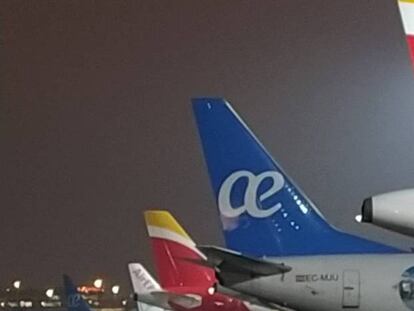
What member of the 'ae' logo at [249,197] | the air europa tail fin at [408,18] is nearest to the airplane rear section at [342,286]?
the 'ae' logo at [249,197]

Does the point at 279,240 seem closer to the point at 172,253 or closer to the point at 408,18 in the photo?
the point at 408,18

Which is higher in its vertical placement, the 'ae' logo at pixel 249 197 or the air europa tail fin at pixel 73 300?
the 'ae' logo at pixel 249 197

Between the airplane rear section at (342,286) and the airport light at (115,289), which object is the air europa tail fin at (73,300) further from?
the airport light at (115,289)

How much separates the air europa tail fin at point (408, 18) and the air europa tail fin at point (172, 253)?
1595 cm

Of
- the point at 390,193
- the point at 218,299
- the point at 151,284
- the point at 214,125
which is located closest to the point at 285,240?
the point at 214,125

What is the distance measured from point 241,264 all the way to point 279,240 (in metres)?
1.23

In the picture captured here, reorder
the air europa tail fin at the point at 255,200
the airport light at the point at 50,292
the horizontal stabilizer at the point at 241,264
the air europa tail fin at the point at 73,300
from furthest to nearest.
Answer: the airport light at the point at 50,292 → the air europa tail fin at the point at 73,300 → the air europa tail fin at the point at 255,200 → the horizontal stabilizer at the point at 241,264

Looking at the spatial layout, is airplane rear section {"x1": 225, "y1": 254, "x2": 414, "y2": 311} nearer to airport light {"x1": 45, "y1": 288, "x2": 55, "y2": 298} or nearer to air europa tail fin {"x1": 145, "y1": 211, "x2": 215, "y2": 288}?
air europa tail fin {"x1": 145, "y1": 211, "x2": 215, "y2": 288}

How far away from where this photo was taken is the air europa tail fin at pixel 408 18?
42.4ft

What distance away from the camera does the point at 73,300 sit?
28109 mm

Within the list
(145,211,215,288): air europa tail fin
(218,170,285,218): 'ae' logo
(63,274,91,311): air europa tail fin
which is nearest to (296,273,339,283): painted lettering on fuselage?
(218,170,285,218): 'ae' logo

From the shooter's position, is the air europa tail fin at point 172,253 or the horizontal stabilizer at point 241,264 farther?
the air europa tail fin at point 172,253

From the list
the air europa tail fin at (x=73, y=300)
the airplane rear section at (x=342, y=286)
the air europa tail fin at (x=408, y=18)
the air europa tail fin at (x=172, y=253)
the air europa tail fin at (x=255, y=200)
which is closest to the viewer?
the air europa tail fin at (x=408, y=18)

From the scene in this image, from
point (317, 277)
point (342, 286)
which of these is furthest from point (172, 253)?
point (342, 286)
